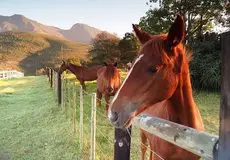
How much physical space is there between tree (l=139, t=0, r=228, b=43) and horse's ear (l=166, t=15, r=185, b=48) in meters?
16.0

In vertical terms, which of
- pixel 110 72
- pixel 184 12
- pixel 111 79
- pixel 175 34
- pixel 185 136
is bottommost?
pixel 111 79

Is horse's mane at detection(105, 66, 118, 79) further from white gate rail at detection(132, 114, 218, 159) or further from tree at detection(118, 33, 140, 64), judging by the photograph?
tree at detection(118, 33, 140, 64)

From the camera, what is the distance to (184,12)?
60.2 ft

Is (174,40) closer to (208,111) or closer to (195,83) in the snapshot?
(208,111)

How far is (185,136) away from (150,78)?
2.05 ft

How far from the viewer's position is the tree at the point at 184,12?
59.6 feet

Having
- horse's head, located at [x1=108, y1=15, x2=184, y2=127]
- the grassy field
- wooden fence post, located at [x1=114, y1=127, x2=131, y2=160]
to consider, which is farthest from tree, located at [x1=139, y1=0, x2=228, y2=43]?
horse's head, located at [x1=108, y1=15, x2=184, y2=127]

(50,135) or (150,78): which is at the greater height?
(150,78)

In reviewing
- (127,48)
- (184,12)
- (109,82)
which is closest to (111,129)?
(109,82)

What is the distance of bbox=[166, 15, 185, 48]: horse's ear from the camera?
2.15 m

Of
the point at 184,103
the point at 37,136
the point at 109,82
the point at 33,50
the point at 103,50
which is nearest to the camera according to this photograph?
the point at 184,103

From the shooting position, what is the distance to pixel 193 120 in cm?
260

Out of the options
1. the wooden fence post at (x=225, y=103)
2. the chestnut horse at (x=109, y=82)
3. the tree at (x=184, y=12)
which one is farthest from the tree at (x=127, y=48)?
the wooden fence post at (x=225, y=103)

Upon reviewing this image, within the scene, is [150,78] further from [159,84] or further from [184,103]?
[184,103]
